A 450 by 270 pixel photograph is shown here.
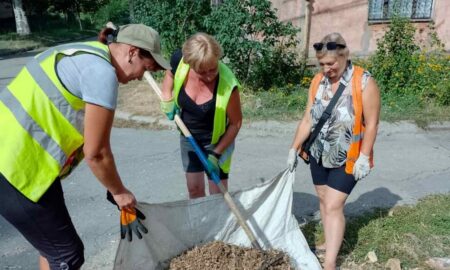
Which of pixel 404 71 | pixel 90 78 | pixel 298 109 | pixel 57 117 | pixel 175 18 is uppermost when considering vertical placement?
pixel 175 18

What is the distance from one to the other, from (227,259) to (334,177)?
2.84 ft

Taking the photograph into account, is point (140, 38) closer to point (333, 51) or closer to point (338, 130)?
point (333, 51)

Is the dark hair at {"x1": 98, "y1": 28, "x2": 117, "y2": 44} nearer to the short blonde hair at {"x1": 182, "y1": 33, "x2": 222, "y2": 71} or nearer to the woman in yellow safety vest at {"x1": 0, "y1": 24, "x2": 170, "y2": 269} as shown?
the woman in yellow safety vest at {"x1": 0, "y1": 24, "x2": 170, "y2": 269}

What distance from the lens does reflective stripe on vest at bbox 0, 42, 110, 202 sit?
1767 millimetres

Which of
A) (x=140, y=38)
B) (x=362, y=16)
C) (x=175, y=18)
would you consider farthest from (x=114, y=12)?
(x=140, y=38)

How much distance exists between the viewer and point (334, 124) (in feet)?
8.72

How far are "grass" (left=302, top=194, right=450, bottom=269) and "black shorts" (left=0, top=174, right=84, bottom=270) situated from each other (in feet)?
6.29

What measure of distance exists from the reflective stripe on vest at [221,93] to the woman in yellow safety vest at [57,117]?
0.83 metres

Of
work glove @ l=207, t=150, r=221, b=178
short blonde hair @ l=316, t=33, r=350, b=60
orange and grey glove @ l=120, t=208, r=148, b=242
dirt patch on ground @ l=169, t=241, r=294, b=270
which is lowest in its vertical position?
dirt patch on ground @ l=169, t=241, r=294, b=270

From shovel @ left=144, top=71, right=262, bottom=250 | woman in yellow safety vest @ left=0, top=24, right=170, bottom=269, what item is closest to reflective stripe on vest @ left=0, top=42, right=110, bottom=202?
woman in yellow safety vest @ left=0, top=24, right=170, bottom=269

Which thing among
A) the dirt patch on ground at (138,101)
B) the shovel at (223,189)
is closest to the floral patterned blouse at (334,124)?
the shovel at (223,189)

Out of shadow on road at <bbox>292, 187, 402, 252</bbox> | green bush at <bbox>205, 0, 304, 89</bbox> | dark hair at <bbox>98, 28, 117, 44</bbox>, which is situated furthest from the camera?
green bush at <bbox>205, 0, 304, 89</bbox>

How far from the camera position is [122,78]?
6.18 ft

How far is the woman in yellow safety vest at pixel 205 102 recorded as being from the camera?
2.54m
